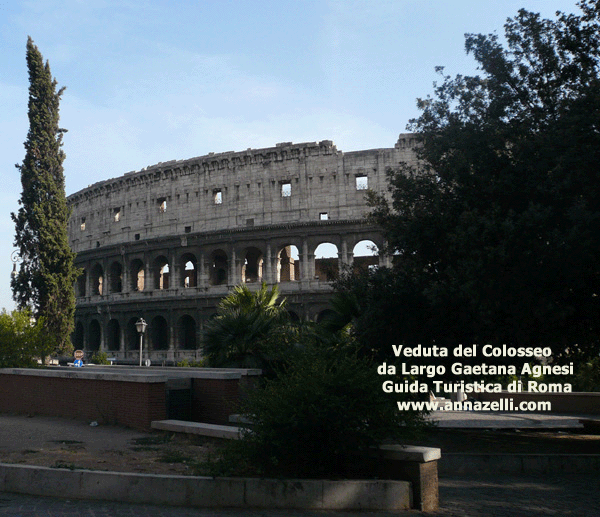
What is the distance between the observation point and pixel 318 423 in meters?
7.18

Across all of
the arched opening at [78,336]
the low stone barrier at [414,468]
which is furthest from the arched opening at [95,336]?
the low stone barrier at [414,468]

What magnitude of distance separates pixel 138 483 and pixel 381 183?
34637 millimetres

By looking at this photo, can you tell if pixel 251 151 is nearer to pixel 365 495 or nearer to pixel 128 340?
pixel 128 340

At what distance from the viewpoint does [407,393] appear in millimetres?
9195

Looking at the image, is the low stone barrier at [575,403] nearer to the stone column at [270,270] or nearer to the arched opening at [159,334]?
the stone column at [270,270]

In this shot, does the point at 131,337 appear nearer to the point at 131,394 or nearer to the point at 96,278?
the point at 96,278

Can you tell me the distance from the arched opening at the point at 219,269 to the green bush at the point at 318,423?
37.5 metres

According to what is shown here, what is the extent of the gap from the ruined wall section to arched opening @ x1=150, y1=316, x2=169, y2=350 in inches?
253

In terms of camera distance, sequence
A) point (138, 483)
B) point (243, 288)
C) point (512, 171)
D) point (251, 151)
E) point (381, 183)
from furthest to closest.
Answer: point (251, 151) → point (381, 183) → point (243, 288) → point (512, 171) → point (138, 483)

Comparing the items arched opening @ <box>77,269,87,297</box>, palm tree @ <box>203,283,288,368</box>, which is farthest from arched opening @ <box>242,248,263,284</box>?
palm tree @ <box>203,283,288,368</box>

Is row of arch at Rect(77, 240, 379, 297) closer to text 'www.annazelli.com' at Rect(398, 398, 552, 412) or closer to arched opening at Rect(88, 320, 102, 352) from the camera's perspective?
arched opening at Rect(88, 320, 102, 352)

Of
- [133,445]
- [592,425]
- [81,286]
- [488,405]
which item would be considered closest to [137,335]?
[81,286]

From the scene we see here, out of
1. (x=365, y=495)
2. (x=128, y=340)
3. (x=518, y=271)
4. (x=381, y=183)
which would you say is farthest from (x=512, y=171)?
(x=128, y=340)

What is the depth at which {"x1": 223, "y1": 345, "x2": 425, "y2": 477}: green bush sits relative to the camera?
7.20 m
